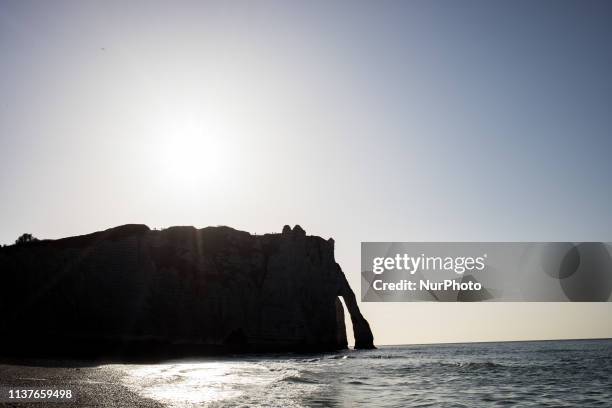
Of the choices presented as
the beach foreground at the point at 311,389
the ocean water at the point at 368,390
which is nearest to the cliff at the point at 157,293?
the ocean water at the point at 368,390

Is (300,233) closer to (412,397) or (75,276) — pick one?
(75,276)

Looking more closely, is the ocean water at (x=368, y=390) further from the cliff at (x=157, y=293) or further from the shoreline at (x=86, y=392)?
the cliff at (x=157, y=293)

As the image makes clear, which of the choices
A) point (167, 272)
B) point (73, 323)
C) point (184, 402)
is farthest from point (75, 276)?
point (184, 402)

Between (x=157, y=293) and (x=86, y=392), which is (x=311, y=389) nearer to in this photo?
(x=86, y=392)

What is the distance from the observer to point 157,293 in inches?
2211

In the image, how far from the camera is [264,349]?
6247 cm

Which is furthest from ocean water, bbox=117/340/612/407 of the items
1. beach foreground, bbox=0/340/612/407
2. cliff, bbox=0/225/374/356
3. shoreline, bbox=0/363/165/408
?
cliff, bbox=0/225/374/356

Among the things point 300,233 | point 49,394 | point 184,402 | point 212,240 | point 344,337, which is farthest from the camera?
point 344,337

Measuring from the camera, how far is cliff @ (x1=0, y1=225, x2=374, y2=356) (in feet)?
172

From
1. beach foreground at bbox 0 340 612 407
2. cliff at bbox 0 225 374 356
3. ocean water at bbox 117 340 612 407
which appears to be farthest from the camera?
cliff at bbox 0 225 374 356

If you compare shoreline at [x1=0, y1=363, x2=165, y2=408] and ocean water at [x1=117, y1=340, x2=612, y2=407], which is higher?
shoreline at [x1=0, y1=363, x2=165, y2=408]

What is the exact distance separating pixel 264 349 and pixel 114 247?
21.9 metres

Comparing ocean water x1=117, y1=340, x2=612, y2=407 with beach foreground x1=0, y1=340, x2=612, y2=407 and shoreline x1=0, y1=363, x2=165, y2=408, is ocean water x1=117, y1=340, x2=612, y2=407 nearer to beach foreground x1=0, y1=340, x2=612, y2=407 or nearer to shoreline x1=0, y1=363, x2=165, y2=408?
beach foreground x1=0, y1=340, x2=612, y2=407

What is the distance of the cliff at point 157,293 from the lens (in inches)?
2064
